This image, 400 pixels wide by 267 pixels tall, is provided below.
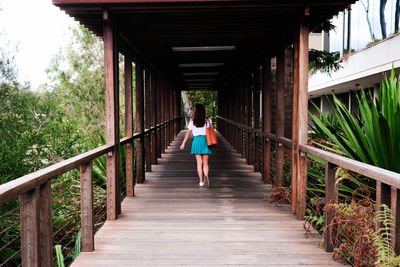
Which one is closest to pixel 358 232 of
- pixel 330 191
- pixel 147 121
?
pixel 330 191

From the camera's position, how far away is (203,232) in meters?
4.09

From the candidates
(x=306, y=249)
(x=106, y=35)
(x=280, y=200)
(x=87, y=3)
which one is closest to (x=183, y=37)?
(x=106, y=35)

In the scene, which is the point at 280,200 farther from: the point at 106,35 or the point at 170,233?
the point at 106,35

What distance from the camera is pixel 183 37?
20.1 ft

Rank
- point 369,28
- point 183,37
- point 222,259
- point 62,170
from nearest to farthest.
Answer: point 62,170 → point 222,259 → point 183,37 → point 369,28

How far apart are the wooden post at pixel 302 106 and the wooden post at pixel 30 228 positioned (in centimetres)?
297

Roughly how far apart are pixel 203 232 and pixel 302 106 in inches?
69.3

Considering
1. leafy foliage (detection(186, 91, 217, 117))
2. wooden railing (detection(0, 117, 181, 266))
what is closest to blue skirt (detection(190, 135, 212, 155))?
wooden railing (detection(0, 117, 181, 266))

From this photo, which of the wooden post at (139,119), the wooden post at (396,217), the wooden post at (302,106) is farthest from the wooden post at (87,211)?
the wooden post at (139,119)

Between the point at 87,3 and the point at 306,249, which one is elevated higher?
the point at 87,3

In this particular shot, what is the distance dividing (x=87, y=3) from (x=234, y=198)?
10.6ft

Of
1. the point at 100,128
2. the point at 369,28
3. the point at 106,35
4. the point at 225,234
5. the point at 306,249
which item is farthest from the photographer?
the point at 100,128

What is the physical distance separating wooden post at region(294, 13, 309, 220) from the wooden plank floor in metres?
0.39

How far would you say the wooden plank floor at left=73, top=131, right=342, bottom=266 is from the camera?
337 centimetres
